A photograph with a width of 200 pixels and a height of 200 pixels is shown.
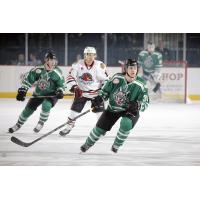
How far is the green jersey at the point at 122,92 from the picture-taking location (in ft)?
13.5

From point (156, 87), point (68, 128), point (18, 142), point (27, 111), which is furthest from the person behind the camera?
point (156, 87)

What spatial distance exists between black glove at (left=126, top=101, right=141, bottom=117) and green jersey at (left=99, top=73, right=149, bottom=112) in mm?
17

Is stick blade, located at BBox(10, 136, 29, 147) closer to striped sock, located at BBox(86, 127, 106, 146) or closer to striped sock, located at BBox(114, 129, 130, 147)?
striped sock, located at BBox(86, 127, 106, 146)

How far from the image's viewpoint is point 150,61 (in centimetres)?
473

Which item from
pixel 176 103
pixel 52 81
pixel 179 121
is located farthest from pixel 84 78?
pixel 176 103

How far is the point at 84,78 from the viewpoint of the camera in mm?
4438

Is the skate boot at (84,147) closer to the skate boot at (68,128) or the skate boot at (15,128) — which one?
the skate boot at (68,128)

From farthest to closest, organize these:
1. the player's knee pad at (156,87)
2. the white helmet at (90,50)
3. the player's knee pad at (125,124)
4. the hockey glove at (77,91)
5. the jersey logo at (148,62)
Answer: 1. the player's knee pad at (156,87)
2. the jersey logo at (148,62)
3. the hockey glove at (77,91)
4. the white helmet at (90,50)
5. the player's knee pad at (125,124)

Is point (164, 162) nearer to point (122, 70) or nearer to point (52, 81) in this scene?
point (122, 70)

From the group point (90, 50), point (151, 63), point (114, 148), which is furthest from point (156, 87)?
point (114, 148)

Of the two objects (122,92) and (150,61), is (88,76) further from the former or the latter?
(150,61)

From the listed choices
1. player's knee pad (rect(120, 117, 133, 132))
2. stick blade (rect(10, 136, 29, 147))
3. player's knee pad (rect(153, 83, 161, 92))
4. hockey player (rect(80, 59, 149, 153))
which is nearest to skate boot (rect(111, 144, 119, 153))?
hockey player (rect(80, 59, 149, 153))

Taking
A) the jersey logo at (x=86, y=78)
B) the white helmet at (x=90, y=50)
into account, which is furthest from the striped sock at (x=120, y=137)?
the white helmet at (x=90, y=50)

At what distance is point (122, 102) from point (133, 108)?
0.25 ft
